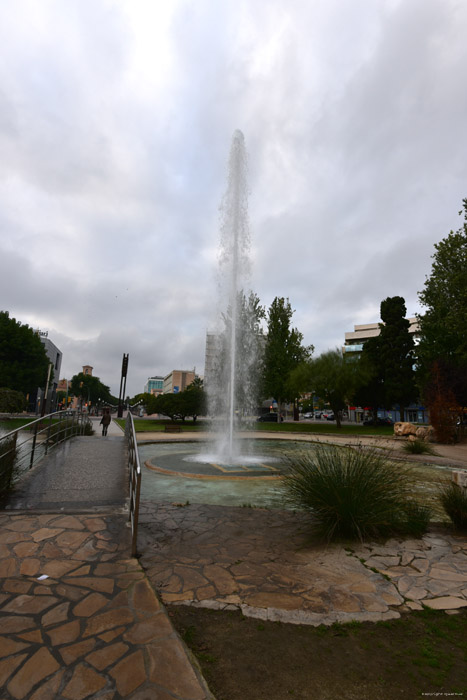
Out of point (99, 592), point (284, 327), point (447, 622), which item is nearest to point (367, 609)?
point (447, 622)

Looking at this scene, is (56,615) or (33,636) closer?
(33,636)

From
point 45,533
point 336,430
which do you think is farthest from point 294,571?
point 336,430

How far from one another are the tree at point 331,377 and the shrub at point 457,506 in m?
29.8

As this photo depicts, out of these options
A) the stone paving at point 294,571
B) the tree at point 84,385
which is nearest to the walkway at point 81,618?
the stone paving at point 294,571

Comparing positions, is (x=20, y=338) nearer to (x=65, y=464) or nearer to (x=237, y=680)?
(x=65, y=464)

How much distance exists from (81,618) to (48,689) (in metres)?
0.71

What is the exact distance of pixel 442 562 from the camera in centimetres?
390

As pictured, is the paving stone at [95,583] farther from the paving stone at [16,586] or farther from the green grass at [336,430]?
the green grass at [336,430]

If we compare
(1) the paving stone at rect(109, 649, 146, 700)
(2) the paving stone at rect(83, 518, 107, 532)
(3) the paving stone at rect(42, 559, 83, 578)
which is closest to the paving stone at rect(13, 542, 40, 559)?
(3) the paving stone at rect(42, 559, 83, 578)

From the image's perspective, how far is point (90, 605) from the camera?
2893 mm

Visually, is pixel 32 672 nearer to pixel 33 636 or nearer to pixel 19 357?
pixel 33 636

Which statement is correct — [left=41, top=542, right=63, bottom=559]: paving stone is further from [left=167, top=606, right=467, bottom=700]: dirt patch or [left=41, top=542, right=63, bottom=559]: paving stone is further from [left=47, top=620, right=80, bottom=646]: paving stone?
[left=167, top=606, right=467, bottom=700]: dirt patch

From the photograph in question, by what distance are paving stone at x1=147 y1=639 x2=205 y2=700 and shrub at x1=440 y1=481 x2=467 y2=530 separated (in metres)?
4.29

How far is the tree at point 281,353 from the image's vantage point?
39906 mm
